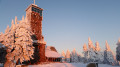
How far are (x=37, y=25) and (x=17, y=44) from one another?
16.1 metres

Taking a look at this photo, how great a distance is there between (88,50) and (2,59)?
40797 millimetres

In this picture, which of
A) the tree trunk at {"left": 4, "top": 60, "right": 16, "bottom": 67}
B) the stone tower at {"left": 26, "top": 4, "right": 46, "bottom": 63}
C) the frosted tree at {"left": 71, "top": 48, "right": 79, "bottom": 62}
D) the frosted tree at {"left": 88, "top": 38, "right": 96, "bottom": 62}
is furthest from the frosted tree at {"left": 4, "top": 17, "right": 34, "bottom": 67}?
the frosted tree at {"left": 71, "top": 48, "right": 79, "bottom": 62}

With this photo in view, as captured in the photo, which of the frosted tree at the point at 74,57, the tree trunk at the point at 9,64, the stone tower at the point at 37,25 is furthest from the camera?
the frosted tree at the point at 74,57

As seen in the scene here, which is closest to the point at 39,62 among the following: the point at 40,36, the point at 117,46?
the point at 40,36

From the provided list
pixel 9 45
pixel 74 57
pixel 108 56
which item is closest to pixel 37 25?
pixel 9 45

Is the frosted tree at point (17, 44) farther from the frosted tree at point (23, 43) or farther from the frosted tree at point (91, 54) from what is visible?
the frosted tree at point (91, 54)

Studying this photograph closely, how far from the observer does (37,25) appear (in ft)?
122

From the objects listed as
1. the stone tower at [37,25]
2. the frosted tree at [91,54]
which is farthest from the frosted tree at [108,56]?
the stone tower at [37,25]

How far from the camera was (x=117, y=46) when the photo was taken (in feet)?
166

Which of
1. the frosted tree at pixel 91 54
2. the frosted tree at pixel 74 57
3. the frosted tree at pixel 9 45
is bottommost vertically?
the frosted tree at pixel 74 57

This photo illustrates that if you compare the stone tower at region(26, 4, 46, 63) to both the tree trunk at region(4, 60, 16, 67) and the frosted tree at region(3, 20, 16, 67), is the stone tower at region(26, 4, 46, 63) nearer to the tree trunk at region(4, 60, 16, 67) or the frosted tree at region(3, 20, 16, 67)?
the frosted tree at region(3, 20, 16, 67)

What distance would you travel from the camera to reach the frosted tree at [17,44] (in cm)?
2077

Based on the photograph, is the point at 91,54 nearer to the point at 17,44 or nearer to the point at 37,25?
the point at 37,25

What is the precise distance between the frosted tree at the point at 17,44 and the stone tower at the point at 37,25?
1026cm
